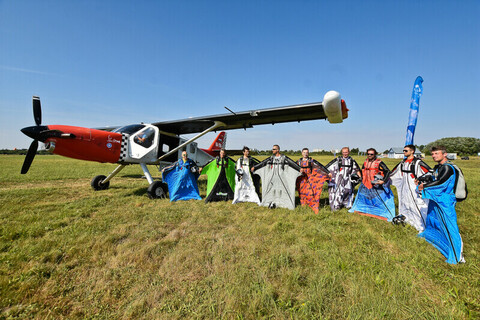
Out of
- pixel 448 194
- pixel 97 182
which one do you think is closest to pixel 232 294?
pixel 448 194

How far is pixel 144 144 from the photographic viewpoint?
24.4 feet

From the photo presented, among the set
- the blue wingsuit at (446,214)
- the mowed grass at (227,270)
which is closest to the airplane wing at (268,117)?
the blue wingsuit at (446,214)

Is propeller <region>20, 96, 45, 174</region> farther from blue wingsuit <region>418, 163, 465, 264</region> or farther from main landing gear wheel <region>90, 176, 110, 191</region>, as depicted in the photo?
blue wingsuit <region>418, 163, 465, 264</region>

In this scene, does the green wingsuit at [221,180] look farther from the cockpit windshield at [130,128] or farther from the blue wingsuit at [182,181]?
the cockpit windshield at [130,128]

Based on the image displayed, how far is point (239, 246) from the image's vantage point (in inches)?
126

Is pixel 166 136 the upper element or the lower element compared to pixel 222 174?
upper

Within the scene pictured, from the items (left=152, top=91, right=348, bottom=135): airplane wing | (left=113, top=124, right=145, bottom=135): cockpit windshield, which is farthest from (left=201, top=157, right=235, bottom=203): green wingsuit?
(left=113, top=124, right=145, bottom=135): cockpit windshield

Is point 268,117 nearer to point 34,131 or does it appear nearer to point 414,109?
point 414,109

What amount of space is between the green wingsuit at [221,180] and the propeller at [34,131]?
5.27 m

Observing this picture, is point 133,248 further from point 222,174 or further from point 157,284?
point 222,174

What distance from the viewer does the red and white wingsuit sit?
4082mm

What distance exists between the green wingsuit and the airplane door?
2.77 metres

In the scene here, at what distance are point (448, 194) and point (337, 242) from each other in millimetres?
1803

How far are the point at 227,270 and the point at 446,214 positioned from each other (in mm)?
3451
